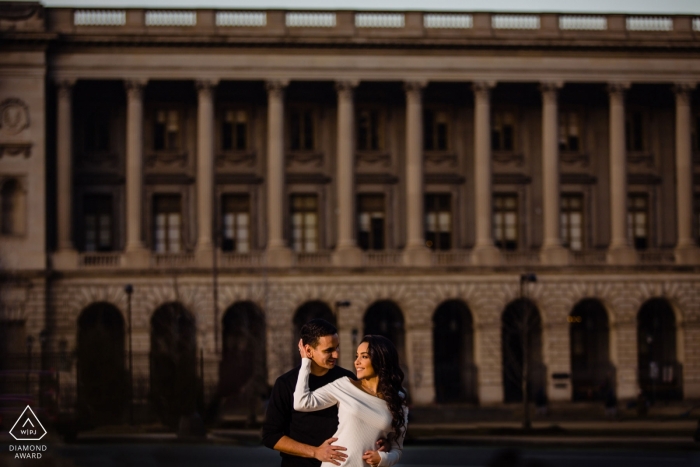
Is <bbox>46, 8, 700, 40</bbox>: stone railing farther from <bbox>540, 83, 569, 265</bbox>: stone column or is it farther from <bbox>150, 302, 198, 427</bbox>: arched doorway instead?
<bbox>150, 302, 198, 427</bbox>: arched doorway

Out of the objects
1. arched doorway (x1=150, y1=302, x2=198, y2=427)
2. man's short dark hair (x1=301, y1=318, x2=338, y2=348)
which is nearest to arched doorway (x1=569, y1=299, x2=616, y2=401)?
arched doorway (x1=150, y1=302, x2=198, y2=427)

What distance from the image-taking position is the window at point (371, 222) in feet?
240

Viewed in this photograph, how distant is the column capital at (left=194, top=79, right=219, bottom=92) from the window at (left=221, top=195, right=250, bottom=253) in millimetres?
6016

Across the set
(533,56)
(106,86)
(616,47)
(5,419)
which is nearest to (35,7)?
(106,86)

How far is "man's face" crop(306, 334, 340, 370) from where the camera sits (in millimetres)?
12881

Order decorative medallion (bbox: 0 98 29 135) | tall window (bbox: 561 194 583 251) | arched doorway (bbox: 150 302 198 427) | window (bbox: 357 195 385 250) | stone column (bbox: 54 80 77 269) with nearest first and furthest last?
1. arched doorway (bbox: 150 302 198 427)
2. decorative medallion (bbox: 0 98 29 135)
3. stone column (bbox: 54 80 77 269)
4. window (bbox: 357 195 385 250)
5. tall window (bbox: 561 194 583 251)

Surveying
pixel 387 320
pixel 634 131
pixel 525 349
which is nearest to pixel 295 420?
pixel 525 349

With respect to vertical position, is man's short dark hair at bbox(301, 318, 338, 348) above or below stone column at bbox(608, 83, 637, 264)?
below

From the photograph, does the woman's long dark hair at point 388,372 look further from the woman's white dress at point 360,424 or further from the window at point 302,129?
the window at point 302,129

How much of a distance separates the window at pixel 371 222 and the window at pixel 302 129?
409cm

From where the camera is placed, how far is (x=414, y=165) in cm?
7131

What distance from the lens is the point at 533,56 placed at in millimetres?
72062

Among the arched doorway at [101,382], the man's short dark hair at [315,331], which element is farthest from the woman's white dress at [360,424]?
the arched doorway at [101,382]

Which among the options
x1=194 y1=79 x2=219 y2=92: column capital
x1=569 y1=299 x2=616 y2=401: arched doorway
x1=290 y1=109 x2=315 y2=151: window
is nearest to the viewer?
x1=194 y1=79 x2=219 y2=92: column capital
